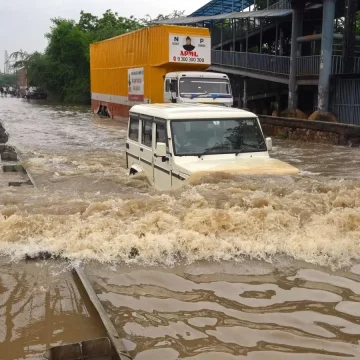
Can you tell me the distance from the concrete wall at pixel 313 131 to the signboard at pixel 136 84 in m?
5.35

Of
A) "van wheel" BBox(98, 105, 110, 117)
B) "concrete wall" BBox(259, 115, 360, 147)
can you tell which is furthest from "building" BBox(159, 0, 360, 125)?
"van wheel" BBox(98, 105, 110, 117)

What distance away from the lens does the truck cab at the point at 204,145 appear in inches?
277

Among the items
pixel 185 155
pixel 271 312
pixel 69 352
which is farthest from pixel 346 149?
pixel 69 352

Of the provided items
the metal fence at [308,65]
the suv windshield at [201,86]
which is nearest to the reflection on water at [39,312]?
the suv windshield at [201,86]

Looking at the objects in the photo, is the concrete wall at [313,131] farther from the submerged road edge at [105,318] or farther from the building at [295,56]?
the submerged road edge at [105,318]

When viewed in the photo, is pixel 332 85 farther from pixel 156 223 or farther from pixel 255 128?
pixel 156 223

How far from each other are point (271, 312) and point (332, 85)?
1670 cm

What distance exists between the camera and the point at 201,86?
17031 mm

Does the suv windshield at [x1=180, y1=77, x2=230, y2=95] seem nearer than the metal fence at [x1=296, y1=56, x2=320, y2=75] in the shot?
Yes

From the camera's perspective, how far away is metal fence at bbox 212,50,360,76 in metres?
20.1

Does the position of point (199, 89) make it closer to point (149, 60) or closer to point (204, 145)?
point (149, 60)

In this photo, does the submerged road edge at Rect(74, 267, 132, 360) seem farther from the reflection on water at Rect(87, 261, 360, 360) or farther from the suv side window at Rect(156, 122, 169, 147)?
the suv side window at Rect(156, 122, 169, 147)

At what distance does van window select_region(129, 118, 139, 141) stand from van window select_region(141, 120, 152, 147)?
0.33 meters

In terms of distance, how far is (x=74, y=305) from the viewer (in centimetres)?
397
